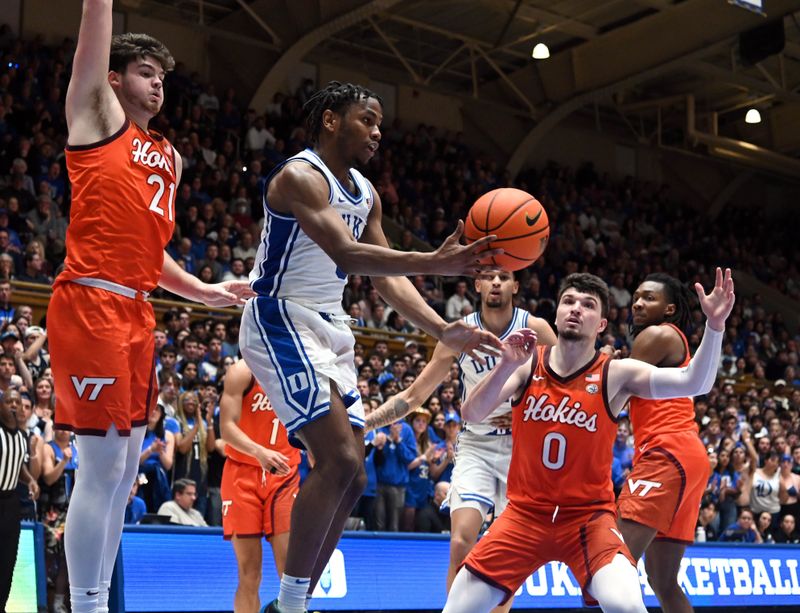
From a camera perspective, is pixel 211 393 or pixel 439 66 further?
pixel 439 66

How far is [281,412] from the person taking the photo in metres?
4.50

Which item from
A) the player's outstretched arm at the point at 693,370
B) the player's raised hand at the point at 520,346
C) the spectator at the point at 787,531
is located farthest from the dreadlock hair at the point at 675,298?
the spectator at the point at 787,531

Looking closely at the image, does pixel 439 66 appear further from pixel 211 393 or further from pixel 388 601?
pixel 388 601

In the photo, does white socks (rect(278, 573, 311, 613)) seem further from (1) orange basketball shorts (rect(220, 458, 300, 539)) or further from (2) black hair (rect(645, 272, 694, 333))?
(2) black hair (rect(645, 272, 694, 333))

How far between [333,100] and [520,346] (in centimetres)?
139

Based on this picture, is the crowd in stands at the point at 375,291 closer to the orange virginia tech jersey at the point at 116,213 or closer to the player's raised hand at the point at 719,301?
the orange virginia tech jersey at the point at 116,213

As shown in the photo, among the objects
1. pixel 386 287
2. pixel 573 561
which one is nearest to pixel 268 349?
pixel 386 287

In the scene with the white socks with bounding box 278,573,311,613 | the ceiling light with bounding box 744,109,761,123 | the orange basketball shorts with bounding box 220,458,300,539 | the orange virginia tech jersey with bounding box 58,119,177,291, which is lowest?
the white socks with bounding box 278,573,311,613

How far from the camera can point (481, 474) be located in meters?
7.04

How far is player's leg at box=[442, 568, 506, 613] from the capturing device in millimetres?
5066

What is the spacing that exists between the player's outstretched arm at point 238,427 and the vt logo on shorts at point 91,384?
238 cm

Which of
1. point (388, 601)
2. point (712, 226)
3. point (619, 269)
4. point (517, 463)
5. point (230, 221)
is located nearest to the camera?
point (517, 463)

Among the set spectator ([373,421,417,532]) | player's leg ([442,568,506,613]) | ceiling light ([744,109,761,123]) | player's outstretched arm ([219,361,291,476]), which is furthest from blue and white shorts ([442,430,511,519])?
ceiling light ([744,109,761,123])

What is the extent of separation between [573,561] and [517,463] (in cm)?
57
